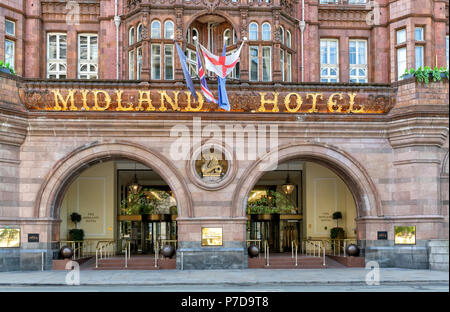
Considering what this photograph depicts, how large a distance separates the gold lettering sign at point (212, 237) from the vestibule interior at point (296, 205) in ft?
22.9

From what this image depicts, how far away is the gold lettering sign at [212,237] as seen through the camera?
2356 cm

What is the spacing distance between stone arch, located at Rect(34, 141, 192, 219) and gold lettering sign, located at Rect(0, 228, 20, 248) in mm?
1368

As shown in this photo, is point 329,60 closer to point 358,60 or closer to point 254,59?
point 358,60

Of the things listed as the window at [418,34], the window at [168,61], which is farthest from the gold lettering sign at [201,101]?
the window at [418,34]

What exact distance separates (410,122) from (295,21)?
7.99 meters

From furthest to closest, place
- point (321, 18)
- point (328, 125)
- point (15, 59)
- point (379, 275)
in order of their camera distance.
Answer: point (321, 18) < point (15, 59) < point (328, 125) < point (379, 275)

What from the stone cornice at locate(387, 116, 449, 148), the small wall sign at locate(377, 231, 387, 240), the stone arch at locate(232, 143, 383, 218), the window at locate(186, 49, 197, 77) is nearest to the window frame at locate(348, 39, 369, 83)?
the stone cornice at locate(387, 116, 449, 148)

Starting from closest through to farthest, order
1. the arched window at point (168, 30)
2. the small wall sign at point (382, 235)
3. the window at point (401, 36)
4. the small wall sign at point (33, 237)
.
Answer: the small wall sign at point (33, 237) → the small wall sign at point (382, 235) → the arched window at point (168, 30) → the window at point (401, 36)

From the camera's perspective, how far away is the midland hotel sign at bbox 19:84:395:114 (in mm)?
23656

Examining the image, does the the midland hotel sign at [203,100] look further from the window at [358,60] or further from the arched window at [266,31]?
the window at [358,60]

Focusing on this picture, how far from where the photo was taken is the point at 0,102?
2275 centimetres

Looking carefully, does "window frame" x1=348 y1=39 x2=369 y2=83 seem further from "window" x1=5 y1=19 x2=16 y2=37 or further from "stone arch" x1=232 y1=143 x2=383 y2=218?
"window" x1=5 y1=19 x2=16 y2=37
